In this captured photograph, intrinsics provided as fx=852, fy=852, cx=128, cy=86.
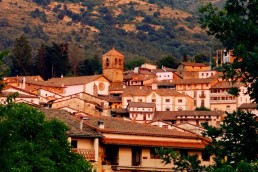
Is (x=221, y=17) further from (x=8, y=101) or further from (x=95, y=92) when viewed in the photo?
(x=95, y=92)

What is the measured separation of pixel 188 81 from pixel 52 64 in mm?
34133

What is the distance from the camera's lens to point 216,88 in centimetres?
13500

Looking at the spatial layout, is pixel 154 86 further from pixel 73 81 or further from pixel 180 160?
pixel 180 160

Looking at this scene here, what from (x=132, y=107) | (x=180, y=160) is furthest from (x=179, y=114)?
(x=180, y=160)

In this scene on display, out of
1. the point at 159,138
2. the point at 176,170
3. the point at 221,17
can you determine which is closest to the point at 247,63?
the point at 221,17

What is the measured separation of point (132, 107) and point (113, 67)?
4522cm

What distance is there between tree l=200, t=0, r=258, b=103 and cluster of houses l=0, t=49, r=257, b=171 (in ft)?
57.2

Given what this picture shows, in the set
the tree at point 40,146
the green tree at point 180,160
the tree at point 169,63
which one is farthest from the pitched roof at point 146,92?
the green tree at point 180,160

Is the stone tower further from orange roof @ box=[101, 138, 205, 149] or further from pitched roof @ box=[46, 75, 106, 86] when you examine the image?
orange roof @ box=[101, 138, 205, 149]

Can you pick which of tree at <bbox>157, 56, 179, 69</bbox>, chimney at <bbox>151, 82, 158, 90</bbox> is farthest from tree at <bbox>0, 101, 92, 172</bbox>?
tree at <bbox>157, 56, 179, 69</bbox>

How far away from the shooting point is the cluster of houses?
1534 inches

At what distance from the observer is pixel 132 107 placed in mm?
116375

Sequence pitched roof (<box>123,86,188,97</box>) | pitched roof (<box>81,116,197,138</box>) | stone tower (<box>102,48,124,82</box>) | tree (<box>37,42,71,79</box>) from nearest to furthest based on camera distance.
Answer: pitched roof (<box>81,116,197,138</box>), pitched roof (<box>123,86,188,97</box>), stone tower (<box>102,48,124,82</box>), tree (<box>37,42,71,79</box>)

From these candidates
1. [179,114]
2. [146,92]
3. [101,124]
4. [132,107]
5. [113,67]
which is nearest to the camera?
[101,124]
